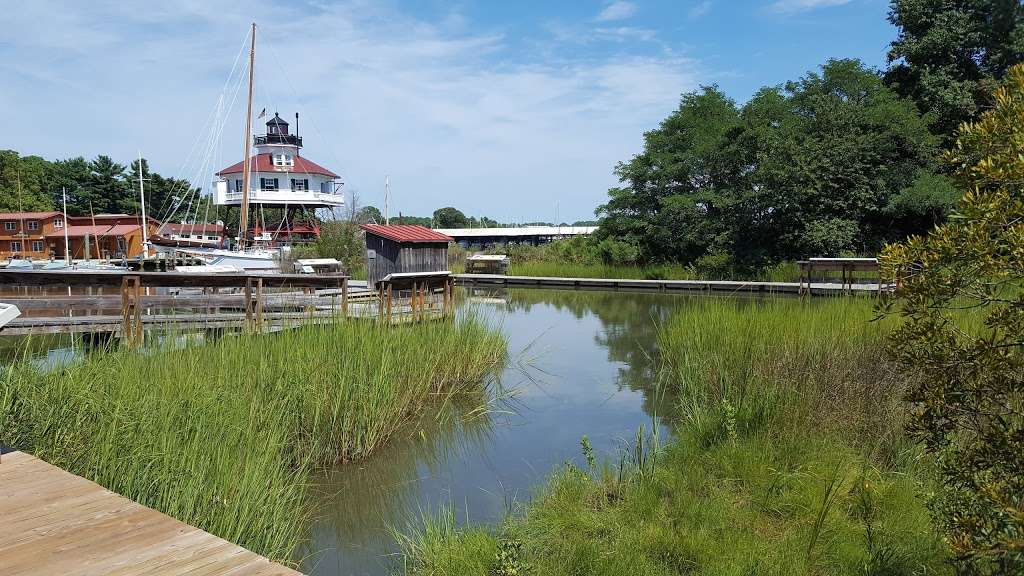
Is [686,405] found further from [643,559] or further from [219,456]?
[219,456]

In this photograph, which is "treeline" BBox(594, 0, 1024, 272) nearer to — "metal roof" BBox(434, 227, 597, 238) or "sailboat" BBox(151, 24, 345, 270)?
"sailboat" BBox(151, 24, 345, 270)

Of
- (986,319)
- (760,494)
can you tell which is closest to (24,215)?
(760,494)

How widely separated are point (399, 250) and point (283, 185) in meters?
32.1

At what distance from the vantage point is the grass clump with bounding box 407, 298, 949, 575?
12.8 feet

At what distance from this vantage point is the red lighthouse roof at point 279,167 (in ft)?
150

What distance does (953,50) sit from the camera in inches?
963

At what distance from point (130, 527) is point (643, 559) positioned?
260cm

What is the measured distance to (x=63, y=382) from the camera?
4820mm

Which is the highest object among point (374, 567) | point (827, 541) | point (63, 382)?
point (63, 382)

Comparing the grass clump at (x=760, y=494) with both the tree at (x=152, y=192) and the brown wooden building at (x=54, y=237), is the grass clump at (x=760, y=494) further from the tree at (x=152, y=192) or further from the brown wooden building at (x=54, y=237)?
the tree at (x=152, y=192)

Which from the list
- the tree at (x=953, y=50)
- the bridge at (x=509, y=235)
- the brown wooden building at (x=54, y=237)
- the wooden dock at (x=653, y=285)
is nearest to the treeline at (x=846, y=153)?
the tree at (x=953, y=50)

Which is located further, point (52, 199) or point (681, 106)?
point (52, 199)

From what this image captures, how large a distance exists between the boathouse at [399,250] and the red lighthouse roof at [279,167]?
30459 mm

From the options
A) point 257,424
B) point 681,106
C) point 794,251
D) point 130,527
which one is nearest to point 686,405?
point 257,424
